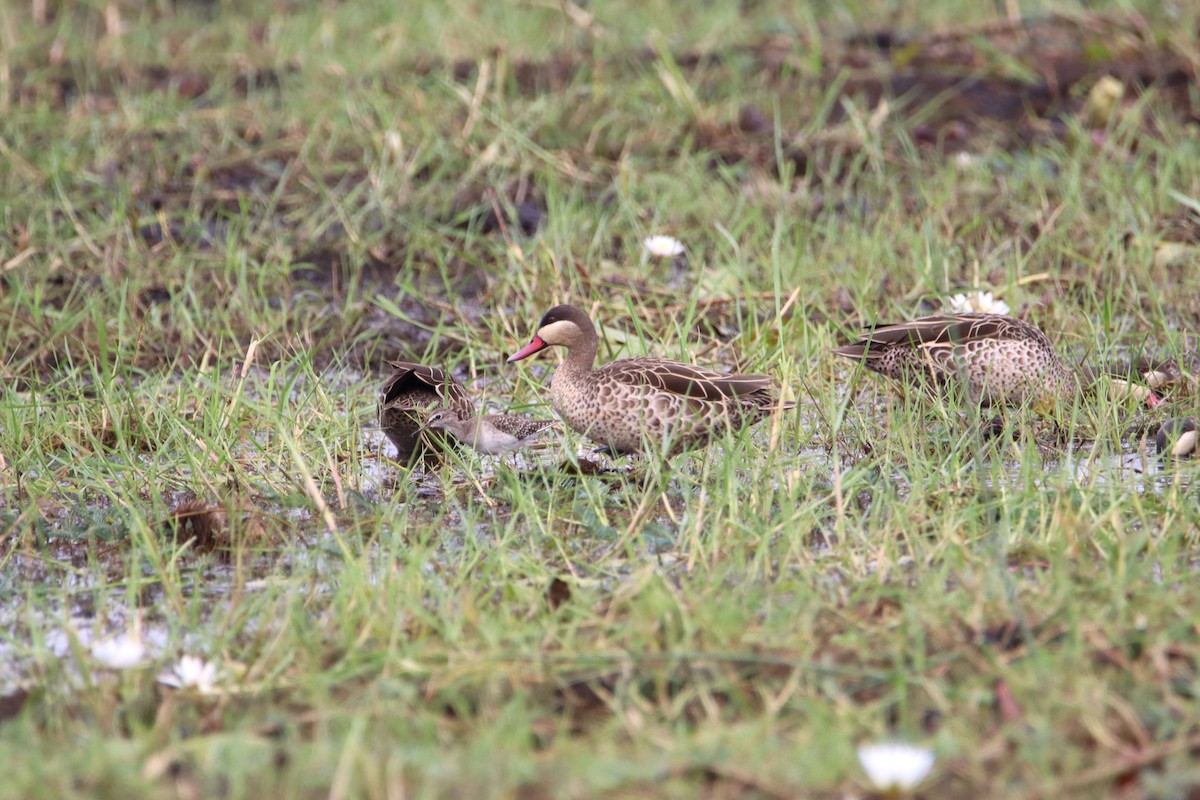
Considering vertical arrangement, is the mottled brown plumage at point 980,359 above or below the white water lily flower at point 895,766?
below

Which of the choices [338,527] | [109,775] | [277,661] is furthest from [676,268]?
[109,775]

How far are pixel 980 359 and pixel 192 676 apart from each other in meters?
2.90

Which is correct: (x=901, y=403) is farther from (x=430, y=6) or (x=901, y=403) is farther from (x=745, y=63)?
(x=430, y=6)

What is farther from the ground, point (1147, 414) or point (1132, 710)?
point (1132, 710)

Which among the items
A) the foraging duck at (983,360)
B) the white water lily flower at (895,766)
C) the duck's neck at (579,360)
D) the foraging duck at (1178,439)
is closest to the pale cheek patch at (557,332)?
the duck's neck at (579,360)

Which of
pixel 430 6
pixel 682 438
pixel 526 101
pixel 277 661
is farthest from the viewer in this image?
pixel 430 6

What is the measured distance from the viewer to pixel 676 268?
7.10 meters

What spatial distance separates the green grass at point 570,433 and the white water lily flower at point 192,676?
0.13 ft

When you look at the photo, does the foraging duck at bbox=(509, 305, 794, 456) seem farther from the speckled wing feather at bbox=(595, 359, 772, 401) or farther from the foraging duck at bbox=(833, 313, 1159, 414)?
the foraging duck at bbox=(833, 313, 1159, 414)

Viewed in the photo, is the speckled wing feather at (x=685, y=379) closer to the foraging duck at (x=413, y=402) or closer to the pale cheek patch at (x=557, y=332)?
the pale cheek patch at (x=557, y=332)

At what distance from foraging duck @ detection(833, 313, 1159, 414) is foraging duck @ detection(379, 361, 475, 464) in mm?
1363

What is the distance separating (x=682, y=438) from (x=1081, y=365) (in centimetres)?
154

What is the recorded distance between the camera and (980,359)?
5.11m

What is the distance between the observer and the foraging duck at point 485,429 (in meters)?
4.94
